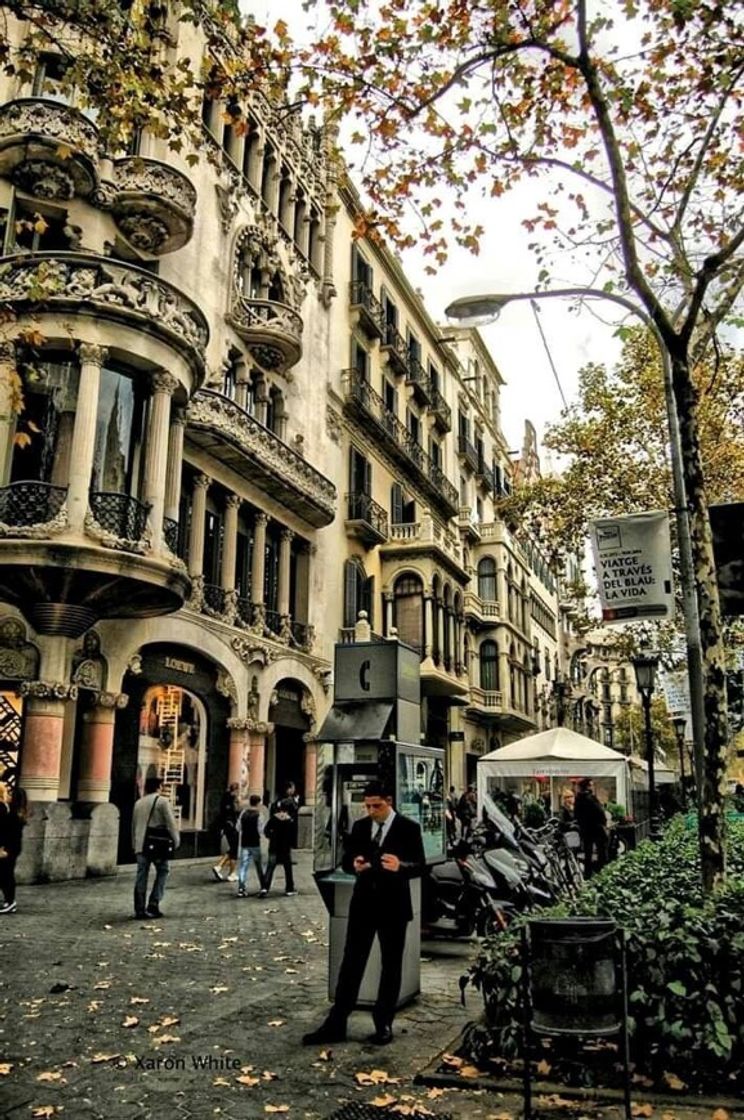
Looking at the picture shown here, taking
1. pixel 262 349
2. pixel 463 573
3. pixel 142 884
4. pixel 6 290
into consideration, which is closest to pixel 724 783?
pixel 142 884

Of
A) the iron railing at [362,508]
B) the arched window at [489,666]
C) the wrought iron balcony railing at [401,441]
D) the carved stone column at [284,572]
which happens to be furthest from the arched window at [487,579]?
the carved stone column at [284,572]

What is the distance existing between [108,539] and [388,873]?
10763mm

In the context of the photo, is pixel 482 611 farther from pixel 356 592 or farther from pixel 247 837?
pixel 247 837

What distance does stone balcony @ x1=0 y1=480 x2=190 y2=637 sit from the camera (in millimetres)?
15156

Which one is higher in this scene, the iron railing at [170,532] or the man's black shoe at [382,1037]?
the iron railing at [170,532]

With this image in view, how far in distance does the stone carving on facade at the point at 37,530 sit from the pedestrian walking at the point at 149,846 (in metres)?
5.14

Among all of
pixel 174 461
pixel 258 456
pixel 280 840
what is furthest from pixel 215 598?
pixel 280 840

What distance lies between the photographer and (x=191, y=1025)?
6.85 metres

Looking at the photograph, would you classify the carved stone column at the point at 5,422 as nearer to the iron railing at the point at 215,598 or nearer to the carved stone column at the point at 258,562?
the iron railing at the point at 215,598

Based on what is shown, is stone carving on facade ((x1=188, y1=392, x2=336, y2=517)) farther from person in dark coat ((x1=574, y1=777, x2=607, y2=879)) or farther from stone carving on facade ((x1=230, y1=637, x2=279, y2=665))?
person in dark coat ((x1=574, y1=777, x2=607, y2=879))

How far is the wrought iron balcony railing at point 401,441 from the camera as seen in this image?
101 ft

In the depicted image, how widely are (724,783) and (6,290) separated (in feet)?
46.5

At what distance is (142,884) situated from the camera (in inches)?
475

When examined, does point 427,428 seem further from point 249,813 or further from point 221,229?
point 249,813
